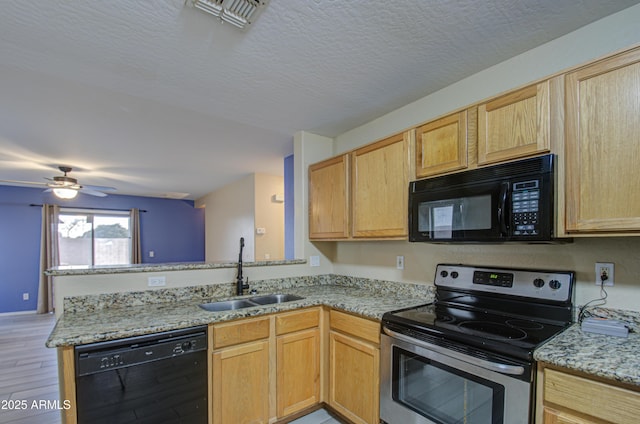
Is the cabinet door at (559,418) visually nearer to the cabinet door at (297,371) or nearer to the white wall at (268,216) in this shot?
the cabinet door at (297,371)

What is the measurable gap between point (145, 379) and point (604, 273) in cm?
241

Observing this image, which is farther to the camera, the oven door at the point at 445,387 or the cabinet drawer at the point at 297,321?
the cabinet drawer at the point at 297,321

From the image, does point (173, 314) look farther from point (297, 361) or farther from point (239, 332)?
point (297, 361)

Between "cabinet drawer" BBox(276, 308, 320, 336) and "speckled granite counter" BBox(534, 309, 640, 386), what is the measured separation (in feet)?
4.71

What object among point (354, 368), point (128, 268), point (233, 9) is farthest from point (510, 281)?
point (128, 268)

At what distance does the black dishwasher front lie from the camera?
1.50 metres

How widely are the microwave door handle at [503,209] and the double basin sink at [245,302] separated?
152 cm

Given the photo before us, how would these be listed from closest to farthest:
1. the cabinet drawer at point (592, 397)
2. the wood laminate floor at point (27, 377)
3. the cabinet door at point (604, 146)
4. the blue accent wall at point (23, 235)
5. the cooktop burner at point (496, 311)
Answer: the cabinet drawer at point (592, 397) → the cabinet door at point (604, 146) → the cooktop burner at point (496, 311) → the wood laminate floor at point (27, 377) → the blue accent wall at point (23, 235)

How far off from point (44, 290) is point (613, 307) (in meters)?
7.90

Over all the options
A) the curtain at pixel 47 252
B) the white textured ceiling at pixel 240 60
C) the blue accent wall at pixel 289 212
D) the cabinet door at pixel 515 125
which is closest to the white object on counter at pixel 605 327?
the cabinet door at pixel 515 125

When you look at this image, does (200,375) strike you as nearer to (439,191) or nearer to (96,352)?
(96,352)

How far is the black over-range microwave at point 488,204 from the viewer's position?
4.72ft

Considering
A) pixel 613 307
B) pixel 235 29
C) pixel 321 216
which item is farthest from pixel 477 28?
pixel 321 216

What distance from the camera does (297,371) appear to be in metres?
2.22
